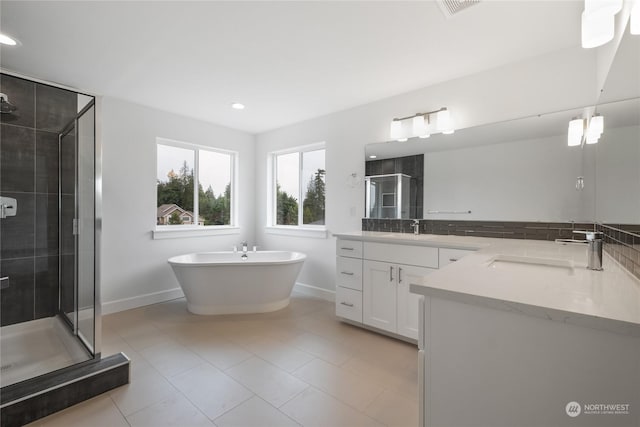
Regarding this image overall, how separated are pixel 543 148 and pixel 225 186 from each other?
384 centimetres

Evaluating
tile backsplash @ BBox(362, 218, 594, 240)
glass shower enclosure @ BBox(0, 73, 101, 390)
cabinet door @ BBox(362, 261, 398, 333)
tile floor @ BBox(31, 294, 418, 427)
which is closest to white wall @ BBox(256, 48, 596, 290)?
tile backsplash @ BBox(362, 218, 594, 240)

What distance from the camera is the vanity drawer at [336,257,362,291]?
2.78 m

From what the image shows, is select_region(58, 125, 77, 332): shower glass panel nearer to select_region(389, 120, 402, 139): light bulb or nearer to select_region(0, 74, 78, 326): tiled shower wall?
select_region(0, 74, 78, 326): tiled shower wall

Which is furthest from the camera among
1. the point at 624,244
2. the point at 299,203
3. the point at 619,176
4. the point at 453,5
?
the point at 299,203

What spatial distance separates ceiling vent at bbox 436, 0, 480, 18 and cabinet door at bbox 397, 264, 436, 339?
1.78 metres

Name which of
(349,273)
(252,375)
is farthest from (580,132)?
(252,375)

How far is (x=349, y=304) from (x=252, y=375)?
115 cm

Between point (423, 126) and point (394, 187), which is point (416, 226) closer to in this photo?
point (394, 187)

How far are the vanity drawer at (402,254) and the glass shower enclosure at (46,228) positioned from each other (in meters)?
2.17

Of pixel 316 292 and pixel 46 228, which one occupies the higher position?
pixel 46 228

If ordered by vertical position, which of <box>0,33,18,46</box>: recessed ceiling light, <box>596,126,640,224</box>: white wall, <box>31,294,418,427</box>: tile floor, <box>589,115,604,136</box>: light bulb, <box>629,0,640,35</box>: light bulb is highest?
<box>0,33,18,46</box>: recessed ceiling light

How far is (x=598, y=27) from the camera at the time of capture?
125cm

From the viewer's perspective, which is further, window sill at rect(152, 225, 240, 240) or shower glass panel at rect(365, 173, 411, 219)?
window sill at rect(152, 225, 240, 240)

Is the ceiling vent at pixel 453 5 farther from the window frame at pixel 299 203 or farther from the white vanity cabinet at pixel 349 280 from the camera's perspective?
the window frame at pixel 299 203
